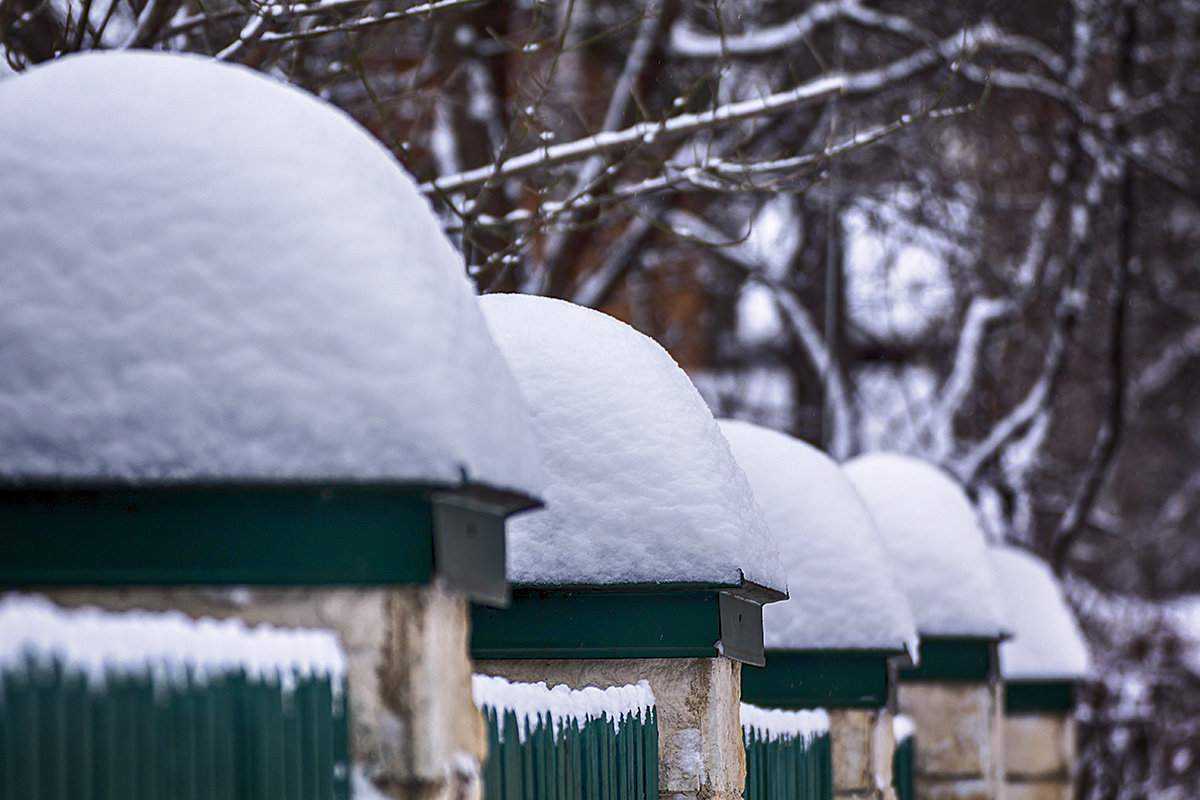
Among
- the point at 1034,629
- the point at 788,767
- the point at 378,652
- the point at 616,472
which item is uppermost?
the point at 616,472

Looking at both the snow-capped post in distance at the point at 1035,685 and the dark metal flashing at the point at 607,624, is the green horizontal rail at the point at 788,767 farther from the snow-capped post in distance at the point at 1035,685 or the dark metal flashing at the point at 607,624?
the snow-capped post in distance at the point at 1035,685

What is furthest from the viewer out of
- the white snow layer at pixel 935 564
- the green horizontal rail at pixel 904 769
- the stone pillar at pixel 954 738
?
the stone pillar at pixel 954 738

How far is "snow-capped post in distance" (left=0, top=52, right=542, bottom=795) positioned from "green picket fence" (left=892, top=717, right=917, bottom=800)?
397cm

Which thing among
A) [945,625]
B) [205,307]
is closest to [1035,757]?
[945,625]

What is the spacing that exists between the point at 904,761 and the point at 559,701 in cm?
334

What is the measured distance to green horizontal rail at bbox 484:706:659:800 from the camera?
275cm

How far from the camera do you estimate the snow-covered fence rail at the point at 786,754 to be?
4.14 m

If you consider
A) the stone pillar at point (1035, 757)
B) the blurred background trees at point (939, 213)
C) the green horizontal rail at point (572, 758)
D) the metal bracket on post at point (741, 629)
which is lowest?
the stone pillar at point (1035, 757)

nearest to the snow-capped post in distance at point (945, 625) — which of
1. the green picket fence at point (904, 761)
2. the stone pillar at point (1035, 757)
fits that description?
the green picket fence at point (904, 761)

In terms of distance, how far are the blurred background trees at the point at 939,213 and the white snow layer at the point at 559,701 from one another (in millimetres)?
4678

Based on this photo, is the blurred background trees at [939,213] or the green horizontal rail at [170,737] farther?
the blurred background trees at [939,213]

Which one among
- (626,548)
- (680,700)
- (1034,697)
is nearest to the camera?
(626,548)

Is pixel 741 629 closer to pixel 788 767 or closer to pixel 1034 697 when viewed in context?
pixel 788 767

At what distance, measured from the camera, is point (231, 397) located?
6.73 ft
